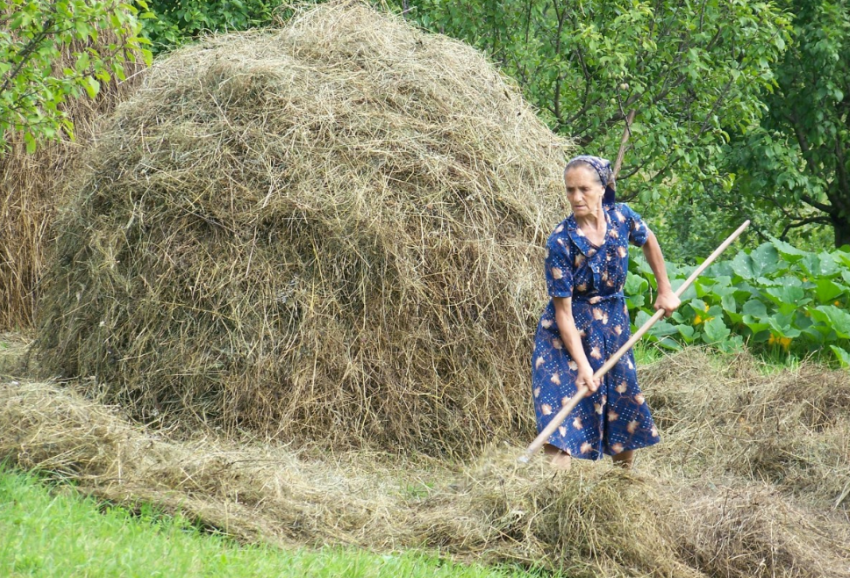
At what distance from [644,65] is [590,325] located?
5.04 metres

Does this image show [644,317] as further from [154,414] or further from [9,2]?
[9,2]

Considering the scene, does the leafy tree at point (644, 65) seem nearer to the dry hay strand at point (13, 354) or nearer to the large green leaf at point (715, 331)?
the large green leaf at point (715, 331)

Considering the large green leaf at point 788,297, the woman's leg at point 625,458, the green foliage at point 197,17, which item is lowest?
the large green leaf at point 788,297

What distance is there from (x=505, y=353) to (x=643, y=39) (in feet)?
13.4

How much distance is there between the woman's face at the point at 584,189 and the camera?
4441mm

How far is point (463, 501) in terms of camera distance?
423cm

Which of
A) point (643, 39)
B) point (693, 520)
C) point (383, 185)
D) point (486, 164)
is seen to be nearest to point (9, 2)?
point (383, 185)

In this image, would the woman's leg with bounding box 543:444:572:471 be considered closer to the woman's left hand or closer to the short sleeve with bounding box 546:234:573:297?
the short sleeve with bounding box 546:234:573:297

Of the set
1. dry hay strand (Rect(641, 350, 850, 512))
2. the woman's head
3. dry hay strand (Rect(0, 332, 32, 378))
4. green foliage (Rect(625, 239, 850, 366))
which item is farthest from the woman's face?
dry hay strand (Rect(0, 332, 32, 378))

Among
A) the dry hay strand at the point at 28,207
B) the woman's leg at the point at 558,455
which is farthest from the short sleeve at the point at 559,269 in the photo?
the dry hay strand at the point at 28,207

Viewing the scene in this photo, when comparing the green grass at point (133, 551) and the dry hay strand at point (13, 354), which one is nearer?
the green grass at point (133, 551)

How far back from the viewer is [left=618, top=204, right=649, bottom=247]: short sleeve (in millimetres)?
4664

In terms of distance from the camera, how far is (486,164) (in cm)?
577

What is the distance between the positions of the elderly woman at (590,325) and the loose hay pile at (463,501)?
0.31 metres
